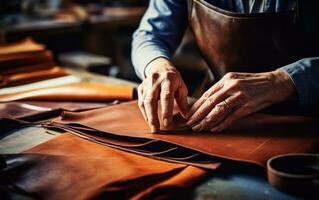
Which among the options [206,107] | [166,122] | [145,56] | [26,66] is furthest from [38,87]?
[206,107]

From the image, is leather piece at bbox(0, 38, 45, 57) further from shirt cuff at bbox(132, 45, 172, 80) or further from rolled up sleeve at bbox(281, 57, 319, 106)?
rolled up sleeve at bbox(281, 57, 319, 106)

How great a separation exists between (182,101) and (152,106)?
122 millimetres

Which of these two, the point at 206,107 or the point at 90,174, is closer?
the point at 90,174

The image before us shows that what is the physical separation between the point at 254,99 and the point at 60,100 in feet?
2.84

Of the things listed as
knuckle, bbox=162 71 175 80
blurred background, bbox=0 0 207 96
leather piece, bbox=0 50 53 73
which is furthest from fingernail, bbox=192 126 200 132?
blurred background, bbox=0 0 207 96

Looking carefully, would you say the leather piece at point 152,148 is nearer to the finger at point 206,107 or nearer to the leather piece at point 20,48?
the finger at point 206,107

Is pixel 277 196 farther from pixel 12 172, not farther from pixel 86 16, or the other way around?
pixel 86 16

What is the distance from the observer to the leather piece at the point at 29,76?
2078 millimetres

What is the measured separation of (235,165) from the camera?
120cm

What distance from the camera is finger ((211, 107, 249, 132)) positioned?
4.36 feet

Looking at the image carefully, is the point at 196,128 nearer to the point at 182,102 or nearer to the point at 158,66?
the point at 182,102

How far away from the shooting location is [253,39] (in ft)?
5.27

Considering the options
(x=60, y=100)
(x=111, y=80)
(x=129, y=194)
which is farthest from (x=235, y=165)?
(x=111, y=80)

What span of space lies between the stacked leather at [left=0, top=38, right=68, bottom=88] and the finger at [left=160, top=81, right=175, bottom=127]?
3.13 ft
